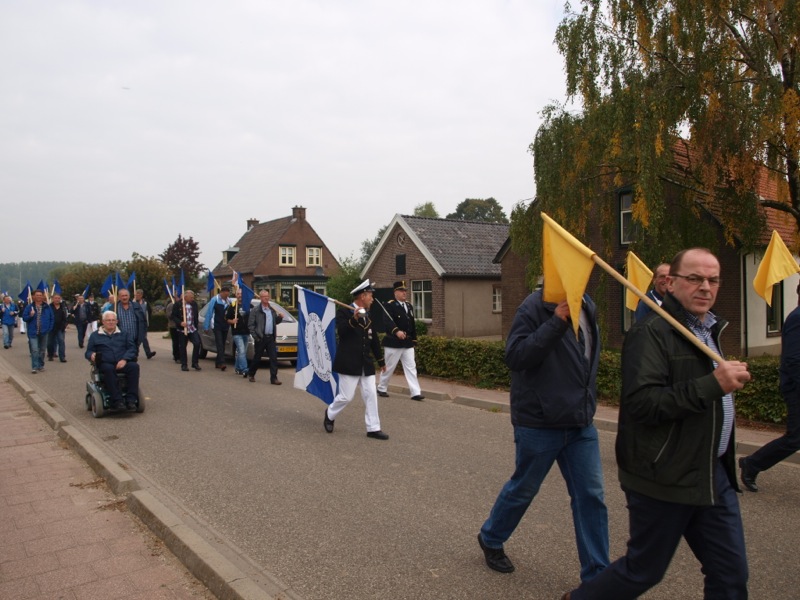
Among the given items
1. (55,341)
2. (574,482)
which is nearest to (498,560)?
(574,482)

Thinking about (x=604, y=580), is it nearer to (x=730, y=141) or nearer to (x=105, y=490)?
(x=105, y=490)

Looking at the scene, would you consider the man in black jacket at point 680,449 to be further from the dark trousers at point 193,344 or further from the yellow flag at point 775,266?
the dark trousers at point 193,344

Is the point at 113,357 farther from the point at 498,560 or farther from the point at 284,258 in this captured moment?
the point at 284,258

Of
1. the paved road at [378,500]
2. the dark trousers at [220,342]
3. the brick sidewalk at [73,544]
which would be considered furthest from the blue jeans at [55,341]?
the brick sidewalk at [73,544]

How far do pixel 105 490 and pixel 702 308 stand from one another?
529cm

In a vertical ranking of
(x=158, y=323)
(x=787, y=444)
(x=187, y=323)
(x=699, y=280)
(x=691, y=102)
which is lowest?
(x=158, y=323)

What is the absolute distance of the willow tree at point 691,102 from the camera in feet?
35.1

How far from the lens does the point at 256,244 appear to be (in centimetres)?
5247

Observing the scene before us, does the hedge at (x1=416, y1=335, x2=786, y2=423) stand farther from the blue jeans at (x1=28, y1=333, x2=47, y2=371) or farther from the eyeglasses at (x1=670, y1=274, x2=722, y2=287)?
the blue jeans at (x1=28, y1=333, x2=47, y2=371)

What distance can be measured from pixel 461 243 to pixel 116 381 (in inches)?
928

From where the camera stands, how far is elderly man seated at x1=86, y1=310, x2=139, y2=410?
30.3ft

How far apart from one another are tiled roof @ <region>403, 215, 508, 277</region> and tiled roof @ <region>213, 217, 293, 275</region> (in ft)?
67.7

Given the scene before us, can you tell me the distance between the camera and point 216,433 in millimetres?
8305

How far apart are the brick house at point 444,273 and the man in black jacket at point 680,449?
25.8 m
